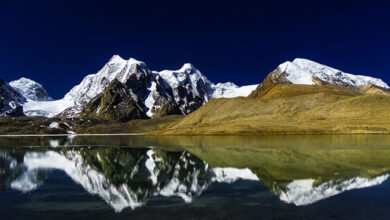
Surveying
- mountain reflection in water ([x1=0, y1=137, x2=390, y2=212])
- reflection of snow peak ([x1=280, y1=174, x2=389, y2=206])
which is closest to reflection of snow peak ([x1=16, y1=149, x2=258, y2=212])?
mountain reflection in water ([x1=0, y1=137, x2=390, y2=212])

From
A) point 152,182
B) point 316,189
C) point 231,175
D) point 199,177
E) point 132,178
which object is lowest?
point 231,175

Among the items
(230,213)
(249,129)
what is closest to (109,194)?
(230,213)

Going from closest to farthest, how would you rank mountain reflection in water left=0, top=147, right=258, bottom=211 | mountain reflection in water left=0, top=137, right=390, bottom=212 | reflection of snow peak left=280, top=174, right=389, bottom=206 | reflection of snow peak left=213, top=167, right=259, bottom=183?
reflection of snow peak left=280, top=174, right=389, bottom=206, mountain reflection in water left=0, top=137, right=390, bottom=212, mountain reflection in water left=0, top=147, right=258, bottom=211, reflection of snow peak left=213, top=167, right=259, bottom=183

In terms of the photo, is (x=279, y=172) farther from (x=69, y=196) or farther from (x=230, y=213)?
(x=69, y=196)

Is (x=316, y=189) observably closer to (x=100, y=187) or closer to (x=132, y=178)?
(x=132, y=178)

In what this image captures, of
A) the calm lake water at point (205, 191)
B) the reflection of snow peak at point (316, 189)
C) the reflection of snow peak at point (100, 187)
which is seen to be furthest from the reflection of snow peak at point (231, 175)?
the reflection of snow peak at point (100, 187)

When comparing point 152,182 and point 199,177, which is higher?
point 152,182

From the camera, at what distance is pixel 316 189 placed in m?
25.0

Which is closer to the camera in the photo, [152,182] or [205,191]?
[205,191]

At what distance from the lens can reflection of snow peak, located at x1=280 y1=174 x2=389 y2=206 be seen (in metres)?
22.1

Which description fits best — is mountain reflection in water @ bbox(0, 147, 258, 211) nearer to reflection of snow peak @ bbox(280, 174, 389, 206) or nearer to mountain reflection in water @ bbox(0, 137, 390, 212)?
mountain reflection in water @ bbox(0, 137, 390, 212)

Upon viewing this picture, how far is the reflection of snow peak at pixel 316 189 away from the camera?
72.6ft

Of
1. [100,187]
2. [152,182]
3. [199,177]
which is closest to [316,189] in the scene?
[199,177]

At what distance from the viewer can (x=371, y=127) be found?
140 m
